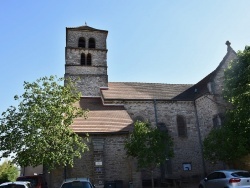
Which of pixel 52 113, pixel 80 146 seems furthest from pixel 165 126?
pixel 52 113

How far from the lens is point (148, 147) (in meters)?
17.8

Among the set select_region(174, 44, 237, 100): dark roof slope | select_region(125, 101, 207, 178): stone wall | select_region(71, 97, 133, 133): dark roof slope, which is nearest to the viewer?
select_region(71, 97, 133, 133): dark roof slope

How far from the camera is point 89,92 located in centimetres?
2669

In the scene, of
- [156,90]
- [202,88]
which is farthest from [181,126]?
[156,90]

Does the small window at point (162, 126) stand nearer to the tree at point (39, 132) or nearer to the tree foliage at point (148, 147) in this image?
the tree foliage at point (148, 147)

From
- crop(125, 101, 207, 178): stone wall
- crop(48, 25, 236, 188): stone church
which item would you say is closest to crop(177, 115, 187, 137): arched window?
crop(48, 25, 236, 188): stone church

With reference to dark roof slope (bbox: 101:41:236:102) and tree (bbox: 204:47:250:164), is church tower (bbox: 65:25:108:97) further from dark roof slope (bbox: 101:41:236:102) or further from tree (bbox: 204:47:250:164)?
tree (bbox: 204:47:250:164)

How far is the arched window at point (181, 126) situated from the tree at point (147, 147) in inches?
291

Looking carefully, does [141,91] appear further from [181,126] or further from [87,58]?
[87,58]

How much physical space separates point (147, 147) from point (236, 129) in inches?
252

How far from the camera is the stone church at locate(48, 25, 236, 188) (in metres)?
19.6

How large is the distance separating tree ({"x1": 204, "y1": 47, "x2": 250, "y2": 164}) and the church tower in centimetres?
1335

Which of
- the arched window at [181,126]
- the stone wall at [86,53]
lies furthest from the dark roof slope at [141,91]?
the stone wall at [86,53]

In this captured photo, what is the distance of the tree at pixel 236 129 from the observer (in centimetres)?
1681
